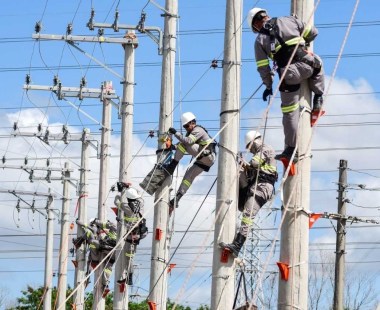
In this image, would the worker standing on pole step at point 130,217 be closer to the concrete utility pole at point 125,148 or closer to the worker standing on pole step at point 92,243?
the concrete utility pole at point 125,148

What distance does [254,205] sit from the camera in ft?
59.1

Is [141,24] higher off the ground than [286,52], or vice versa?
[141,24]

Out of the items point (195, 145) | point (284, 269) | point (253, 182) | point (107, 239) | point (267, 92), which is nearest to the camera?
point (284, 269)

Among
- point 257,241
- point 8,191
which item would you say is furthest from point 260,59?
point 8,191

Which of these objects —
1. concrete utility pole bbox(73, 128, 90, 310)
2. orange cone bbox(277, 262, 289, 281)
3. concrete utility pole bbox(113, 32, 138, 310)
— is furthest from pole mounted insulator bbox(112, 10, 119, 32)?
orange cone bbox(277, 262, 289, 281)

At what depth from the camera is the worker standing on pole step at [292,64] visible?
1340 centimetres

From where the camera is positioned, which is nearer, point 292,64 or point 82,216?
point 292,64

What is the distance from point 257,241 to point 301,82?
61.8 ft

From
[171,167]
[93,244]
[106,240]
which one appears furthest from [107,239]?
[171,167]

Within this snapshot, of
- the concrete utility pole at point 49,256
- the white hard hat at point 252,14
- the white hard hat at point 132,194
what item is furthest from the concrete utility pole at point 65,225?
the white hard hat at point 252,14

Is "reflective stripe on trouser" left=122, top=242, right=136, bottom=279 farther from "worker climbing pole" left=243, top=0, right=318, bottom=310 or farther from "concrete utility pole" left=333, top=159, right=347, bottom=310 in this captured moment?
"worker climbing pole" left=243, top=0, right=318, bottom=310

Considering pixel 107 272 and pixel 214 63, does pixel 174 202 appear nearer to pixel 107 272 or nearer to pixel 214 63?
pixel 214 63

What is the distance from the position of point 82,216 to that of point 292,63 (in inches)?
1075

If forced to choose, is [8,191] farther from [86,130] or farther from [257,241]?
[257,241]
